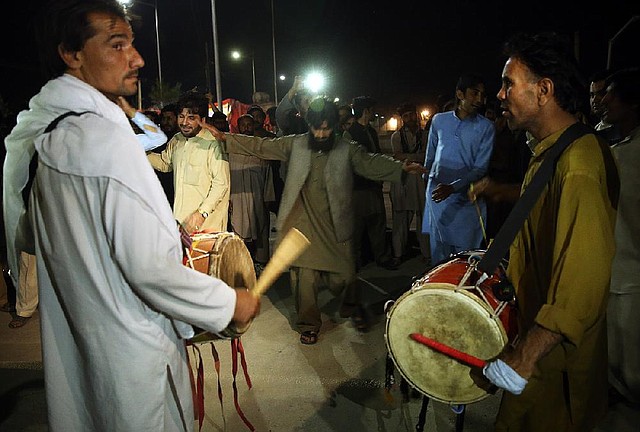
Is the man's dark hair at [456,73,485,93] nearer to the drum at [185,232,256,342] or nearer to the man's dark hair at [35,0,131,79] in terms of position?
the drum at [185,232,256,342]

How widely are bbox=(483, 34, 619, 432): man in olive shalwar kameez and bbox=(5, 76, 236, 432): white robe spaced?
3.79 ft

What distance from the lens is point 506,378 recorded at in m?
1.76

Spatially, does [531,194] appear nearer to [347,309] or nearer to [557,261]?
[557,261]

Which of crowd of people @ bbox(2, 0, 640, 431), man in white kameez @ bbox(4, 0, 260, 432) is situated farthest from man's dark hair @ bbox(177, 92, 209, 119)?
man in white kameez @ bbox(4, 0, 260, 432)

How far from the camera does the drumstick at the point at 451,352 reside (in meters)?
2.14

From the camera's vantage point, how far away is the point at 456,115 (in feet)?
15.1

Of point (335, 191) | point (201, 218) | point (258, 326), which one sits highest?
point (335, 191)

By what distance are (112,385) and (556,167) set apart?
1.77 m

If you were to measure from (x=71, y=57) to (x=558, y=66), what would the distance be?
1.82 m

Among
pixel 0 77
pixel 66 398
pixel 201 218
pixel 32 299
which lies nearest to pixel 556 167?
pixel 66 398

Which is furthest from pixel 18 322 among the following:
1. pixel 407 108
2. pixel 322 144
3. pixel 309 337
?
pixel 407 108

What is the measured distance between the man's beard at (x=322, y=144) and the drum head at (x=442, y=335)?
236 centimetres

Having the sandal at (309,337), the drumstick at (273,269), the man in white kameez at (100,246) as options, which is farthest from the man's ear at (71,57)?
the sandal at (309,337)

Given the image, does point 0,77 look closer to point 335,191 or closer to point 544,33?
point 335,191
